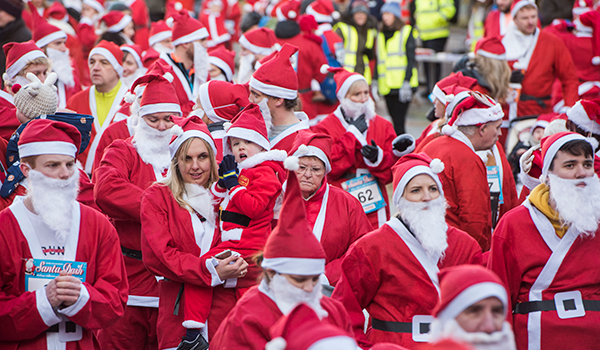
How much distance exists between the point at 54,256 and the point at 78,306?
301mm

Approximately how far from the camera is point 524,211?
4.28 meters

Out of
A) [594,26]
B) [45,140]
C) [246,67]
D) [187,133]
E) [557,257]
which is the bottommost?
[246,67]

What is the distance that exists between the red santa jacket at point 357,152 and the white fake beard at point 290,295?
3097 mm

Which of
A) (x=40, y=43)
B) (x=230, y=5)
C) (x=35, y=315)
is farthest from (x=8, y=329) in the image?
(x=230, y=5)

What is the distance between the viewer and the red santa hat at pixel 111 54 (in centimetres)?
769

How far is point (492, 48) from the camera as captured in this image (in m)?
7.88

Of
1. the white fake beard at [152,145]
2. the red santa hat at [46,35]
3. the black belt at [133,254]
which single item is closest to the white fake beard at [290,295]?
the black belt at [133,254]

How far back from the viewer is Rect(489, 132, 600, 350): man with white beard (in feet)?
13.5

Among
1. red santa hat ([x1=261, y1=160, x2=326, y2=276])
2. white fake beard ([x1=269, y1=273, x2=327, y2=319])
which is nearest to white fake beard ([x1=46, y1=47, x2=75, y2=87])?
red santa hat ([x1=261, y1=160, x2=326, y2=276])

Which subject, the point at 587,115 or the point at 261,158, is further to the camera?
the point at 587,115

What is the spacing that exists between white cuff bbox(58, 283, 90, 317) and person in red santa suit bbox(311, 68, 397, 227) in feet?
10.3

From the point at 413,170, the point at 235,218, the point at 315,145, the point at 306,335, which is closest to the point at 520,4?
the point at 315,145

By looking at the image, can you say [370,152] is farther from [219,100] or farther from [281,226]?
[281,226]

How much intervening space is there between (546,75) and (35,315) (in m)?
7.10
